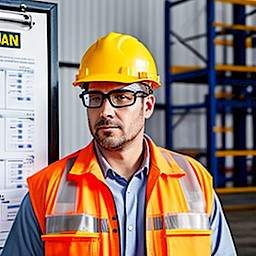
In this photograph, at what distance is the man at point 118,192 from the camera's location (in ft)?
5.88

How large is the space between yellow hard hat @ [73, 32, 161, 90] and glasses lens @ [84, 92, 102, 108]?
0.06 metres

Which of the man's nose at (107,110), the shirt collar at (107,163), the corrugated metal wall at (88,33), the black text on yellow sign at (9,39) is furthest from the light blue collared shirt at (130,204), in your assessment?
the corrugated metal wall at (88,33)

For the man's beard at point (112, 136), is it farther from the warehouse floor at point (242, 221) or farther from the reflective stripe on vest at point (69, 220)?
the warehouse floor at point (242, 221)

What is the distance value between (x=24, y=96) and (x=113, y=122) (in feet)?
1.17

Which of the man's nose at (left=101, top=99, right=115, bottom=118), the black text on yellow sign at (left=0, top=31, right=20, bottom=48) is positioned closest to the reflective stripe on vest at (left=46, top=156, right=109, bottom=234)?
the man's nose at (left=101, top=99, right=115, bottom=118)

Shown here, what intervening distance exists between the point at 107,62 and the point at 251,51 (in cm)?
1070

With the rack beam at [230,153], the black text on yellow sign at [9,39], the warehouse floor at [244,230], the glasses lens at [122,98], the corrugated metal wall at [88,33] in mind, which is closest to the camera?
the black text on yellow sign at [9,39]

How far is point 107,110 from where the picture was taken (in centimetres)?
184

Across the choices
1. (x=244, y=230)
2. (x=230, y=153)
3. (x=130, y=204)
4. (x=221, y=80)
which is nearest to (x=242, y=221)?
(x=244, y=230)

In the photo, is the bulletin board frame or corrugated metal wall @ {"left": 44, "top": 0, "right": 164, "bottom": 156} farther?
corrugated metal wall @ {"left": 44, "top": 0, "right": 164, "bottom": 156}

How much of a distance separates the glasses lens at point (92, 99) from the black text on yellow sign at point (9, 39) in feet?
1.09

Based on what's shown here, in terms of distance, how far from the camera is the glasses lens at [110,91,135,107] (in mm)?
1873

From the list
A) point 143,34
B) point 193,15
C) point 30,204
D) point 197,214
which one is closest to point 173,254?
point 197,214

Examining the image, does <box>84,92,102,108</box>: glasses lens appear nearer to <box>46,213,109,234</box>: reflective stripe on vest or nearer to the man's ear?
the man's ear
